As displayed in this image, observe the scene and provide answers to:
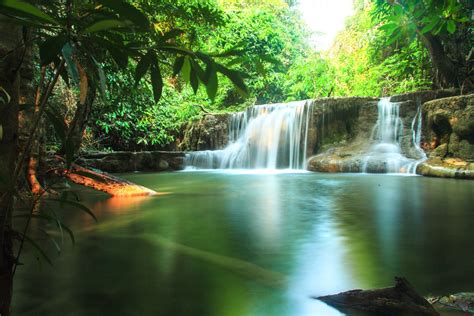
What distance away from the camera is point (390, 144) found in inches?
395

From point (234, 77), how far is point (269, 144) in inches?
462

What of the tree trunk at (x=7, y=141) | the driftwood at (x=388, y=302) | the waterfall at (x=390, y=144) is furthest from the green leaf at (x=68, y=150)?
the waterfall at (x=390, y=144)

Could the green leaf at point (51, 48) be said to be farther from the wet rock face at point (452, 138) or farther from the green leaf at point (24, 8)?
the wet rock face at point (452, 138)

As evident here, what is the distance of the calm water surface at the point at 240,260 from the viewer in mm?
1478

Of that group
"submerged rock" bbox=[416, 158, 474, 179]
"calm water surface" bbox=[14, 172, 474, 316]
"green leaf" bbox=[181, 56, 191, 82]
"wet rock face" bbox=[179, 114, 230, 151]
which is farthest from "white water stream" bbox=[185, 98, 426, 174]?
"green leaf" bbox=[181, 56, 191, 82]

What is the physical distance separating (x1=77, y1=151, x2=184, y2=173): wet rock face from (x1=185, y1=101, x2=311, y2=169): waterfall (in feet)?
1.65

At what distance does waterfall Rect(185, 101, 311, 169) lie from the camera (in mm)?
11688

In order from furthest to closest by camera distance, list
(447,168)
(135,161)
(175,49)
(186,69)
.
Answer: (135,161) < (447,168) < (186,69) < (175,49)

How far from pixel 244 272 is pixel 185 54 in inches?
54.2

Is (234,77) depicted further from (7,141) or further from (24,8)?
(7,141)

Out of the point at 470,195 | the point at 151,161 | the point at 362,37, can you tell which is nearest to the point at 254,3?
the point at 362,37

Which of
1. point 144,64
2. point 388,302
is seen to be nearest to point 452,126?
point 388,302

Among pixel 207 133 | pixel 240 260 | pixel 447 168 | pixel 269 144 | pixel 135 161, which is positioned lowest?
pixel 240 260

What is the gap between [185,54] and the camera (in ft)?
2.18
